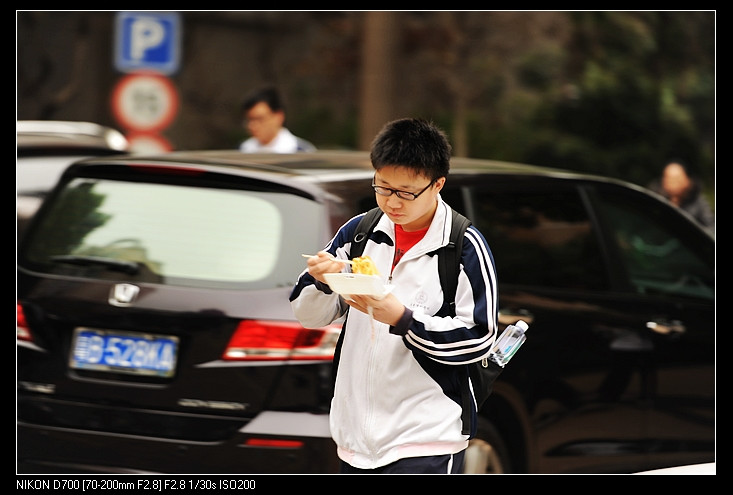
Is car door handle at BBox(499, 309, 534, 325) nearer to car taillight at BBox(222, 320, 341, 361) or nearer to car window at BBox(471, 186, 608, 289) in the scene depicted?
car window at BBox(471, 186, 608, 289)

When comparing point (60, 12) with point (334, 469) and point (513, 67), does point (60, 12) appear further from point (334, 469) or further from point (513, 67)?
point (334, 469)

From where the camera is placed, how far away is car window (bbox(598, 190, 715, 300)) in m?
6.00

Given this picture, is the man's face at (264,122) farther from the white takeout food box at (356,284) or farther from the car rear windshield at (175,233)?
the white takeout food box at (356,284)

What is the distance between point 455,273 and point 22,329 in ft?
7.76

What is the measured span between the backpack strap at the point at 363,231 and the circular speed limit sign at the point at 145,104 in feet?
22.1

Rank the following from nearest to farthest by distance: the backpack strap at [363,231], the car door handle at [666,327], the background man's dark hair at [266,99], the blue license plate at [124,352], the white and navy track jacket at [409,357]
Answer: the white and navy track jacket at [409,357] → the backpack strap at [363,231] → the blue license plate at [124,352] → the car door handle at [666,327] → the background man's dark hair at [266,99]

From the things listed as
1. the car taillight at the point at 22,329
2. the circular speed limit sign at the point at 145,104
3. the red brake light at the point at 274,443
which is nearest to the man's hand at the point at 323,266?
the red brake light at the point at 274,443

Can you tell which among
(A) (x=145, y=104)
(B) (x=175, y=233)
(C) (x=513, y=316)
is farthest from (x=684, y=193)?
(B) (x=175, y=233)

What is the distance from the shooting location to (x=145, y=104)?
33.2 ft

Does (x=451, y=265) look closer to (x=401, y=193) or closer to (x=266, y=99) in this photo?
(x=401, y=193)

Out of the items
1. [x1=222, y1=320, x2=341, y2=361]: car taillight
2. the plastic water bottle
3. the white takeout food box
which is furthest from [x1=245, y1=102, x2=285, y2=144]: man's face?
the white takeout food box

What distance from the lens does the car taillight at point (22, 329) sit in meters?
5.15

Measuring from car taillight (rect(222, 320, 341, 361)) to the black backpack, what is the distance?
1.05 meters
